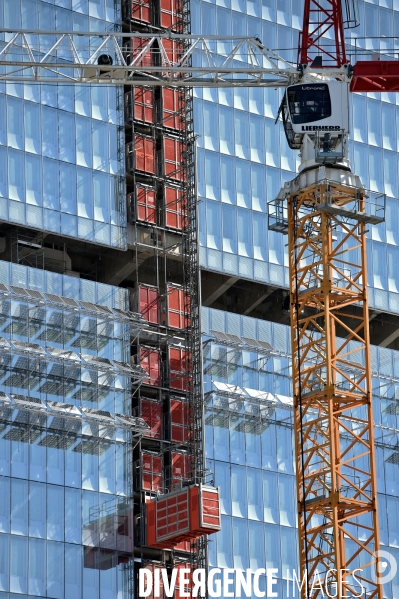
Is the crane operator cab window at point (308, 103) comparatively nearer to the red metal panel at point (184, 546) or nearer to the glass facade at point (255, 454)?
the glass facade at point (255, 454)

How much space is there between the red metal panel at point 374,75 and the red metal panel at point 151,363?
27.5 metres

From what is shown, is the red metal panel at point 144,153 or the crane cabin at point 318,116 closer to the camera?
the crane cabin at point 318,116

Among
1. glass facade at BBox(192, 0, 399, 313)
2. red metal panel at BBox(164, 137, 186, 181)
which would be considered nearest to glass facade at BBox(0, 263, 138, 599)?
red metal panel at BBox(164, 137, 186, 181)

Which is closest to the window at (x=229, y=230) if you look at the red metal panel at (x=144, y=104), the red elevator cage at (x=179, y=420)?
the red metal panel at (x=144, y=104)

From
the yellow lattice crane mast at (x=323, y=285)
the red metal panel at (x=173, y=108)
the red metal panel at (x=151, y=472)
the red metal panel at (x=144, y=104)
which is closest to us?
the yellow lattice crane mast at (x=323, y=285)

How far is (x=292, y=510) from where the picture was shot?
112562 millimetres

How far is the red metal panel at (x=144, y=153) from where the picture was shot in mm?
112812

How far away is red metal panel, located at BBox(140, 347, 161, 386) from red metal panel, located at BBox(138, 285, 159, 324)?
189 centimetres

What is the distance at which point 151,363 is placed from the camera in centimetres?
10981

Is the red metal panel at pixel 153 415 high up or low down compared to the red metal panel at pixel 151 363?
down

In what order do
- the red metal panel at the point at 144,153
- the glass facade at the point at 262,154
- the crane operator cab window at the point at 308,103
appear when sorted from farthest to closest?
1. the glass facade at the point at 262,154
2. the red metal panel at the point at 144,153
3. the crane operator cab window at the point at 308,103

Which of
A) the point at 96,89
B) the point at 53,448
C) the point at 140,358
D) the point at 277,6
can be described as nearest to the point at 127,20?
the point at 96,89

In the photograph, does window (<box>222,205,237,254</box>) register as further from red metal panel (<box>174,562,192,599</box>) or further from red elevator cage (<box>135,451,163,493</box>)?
red metal panel (<box>174,562,192,599</box>)

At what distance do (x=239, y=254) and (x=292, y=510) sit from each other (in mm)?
16451
